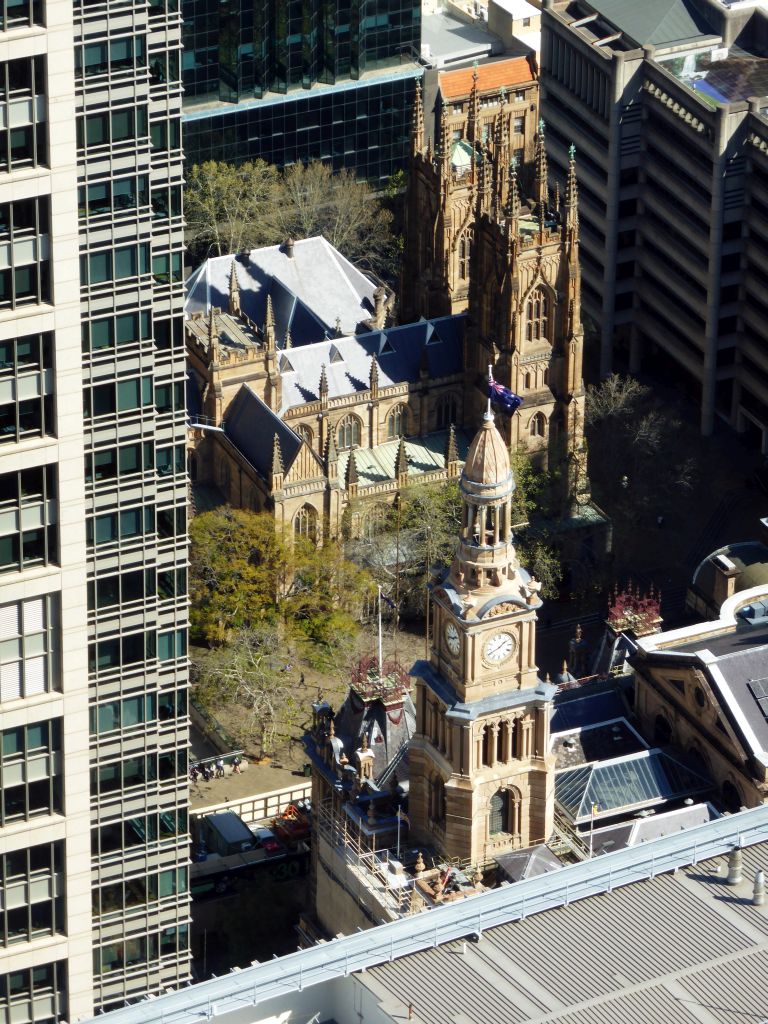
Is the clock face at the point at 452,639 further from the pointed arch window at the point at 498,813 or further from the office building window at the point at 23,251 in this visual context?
the office building window at the point at 23,251

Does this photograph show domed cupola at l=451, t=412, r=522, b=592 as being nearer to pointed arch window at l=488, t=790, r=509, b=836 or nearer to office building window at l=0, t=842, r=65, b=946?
pointed arch window at l=488, t=790, r=509, b=836

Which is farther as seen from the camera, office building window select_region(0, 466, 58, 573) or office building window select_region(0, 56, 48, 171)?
office building window select_region(0, 466, 58, 573)

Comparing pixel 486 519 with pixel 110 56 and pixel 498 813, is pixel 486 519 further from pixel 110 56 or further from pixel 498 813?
pixel 110 56

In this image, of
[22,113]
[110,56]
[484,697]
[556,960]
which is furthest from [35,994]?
[110,56]

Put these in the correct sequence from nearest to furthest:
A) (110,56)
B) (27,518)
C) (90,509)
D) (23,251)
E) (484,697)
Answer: (23,251), (110,56), (27,518), (90,509), (484,697)

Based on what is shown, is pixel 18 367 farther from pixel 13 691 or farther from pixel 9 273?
pixel 13 691

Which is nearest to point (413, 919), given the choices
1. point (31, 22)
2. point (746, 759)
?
point (31, 22)

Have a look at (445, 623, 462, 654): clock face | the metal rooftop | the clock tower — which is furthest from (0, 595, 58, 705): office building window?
(445, 623, 462, 654): clock face
